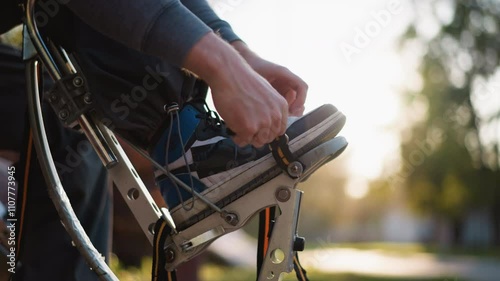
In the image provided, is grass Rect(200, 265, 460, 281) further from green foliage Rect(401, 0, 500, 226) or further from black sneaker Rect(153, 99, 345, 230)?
green foliage Rect(401, 0, 500, 226)

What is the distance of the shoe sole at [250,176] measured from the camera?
1756 mm

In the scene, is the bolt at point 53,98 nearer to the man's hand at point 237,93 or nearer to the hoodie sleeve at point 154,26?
the hoodie sleeve at point 154,26

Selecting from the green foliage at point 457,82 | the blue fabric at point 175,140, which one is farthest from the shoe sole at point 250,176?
the green foliage at point 457,82

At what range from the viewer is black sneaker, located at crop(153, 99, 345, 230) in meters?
1.77

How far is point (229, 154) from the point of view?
71.9 inches

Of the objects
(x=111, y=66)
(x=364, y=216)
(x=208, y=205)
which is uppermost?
(x=364, y=216)

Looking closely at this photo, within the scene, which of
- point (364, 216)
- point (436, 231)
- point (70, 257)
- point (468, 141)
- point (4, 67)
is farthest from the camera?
point (364, 216)

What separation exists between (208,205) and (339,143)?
14.3 inches

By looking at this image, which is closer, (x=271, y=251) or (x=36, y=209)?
(x=271, y=251)

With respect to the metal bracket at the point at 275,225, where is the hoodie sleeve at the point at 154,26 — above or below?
above

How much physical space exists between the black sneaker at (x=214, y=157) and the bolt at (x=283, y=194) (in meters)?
0.04

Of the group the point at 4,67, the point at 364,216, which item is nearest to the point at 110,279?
the point at 4,67

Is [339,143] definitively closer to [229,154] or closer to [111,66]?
[229,154]

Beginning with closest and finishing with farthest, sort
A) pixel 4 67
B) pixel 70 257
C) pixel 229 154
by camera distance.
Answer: pixel 229 154
pixel 70 257
pixel 4 67
